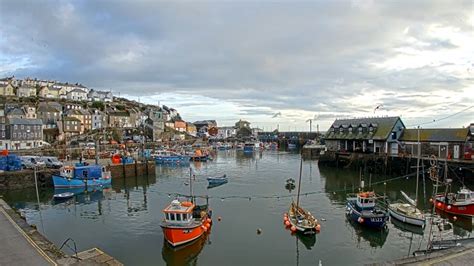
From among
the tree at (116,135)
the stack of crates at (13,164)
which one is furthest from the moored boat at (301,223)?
the tree at (116,135)

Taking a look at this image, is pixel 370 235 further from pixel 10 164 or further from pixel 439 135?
pixel 10 164

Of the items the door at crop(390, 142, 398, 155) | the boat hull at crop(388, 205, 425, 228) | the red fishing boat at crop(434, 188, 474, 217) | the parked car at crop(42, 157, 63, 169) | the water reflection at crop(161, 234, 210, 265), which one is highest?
the door at crop(390, 142, 398, 155)

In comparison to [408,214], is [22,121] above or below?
above

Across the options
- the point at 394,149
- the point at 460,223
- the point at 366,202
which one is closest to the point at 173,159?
the point at 394,149

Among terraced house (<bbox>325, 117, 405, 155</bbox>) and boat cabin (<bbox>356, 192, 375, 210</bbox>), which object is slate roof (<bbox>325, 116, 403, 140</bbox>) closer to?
terraced house (<bbox>325, 117, 405, 155</bbox>)

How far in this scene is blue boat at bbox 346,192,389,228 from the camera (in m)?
25.9

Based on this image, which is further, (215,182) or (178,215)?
(215,182)

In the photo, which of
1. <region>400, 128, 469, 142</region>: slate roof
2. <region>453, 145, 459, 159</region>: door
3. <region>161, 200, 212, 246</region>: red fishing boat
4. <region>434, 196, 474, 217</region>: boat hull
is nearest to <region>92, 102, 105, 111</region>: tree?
<region>400, 128, 469, 142</region>: slate roof

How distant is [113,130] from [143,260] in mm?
→ 93413

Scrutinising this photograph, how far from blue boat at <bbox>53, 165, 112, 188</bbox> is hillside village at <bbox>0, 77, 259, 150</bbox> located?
123 ft

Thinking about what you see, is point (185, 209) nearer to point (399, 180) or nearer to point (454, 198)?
point (454, 198)

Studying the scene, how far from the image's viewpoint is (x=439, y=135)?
51.6 meters

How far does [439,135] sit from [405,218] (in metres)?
30.4

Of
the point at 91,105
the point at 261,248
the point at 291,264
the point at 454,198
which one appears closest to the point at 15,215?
the point at 261,248
